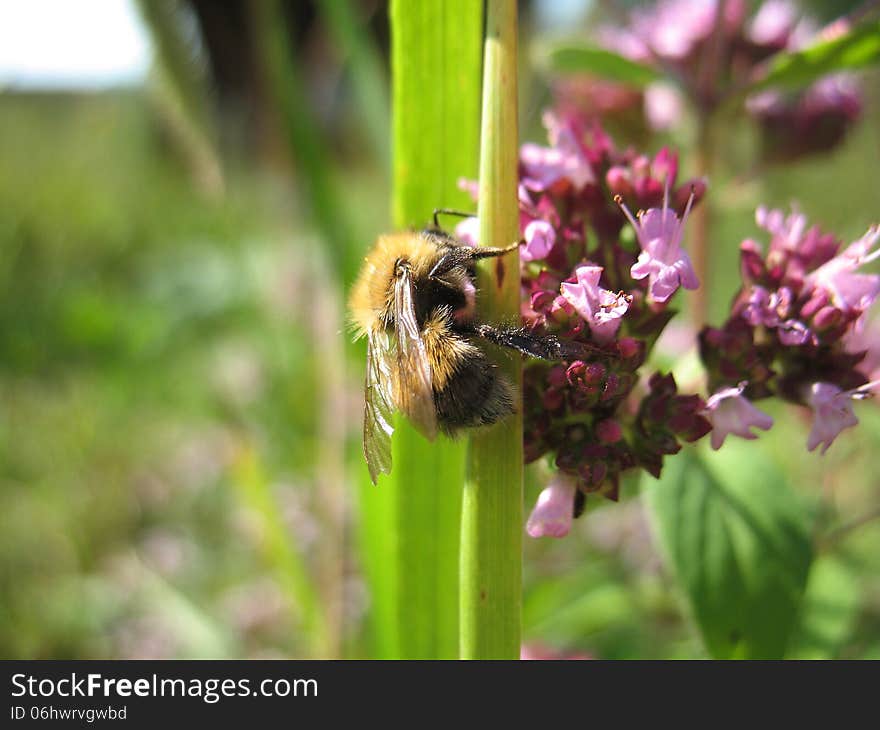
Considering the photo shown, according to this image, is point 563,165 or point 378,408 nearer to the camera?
point 378,408

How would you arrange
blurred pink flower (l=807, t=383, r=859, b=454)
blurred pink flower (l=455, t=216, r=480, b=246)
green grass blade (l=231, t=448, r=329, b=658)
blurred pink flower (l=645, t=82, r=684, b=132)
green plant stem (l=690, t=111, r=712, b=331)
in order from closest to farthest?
blurred pink flower (l=807, t=383, r=859, b=454) → blurred pink flower (l=455, t=216, r=480, b=246) → green plant stem (l=690, t=111, r=712, b=331) → green grass blade (l=231, t=448, r=329, b=658) → blurred pink flower (l=645, t=82, r=684, b=132)

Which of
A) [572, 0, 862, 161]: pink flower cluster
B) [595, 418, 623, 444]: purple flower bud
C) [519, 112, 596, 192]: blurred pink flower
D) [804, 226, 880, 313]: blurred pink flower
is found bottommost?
[595, 418, 623, 444]: purple flower bud

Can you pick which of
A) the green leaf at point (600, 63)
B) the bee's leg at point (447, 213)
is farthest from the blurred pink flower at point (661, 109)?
the bee's leg at point (447, 213)

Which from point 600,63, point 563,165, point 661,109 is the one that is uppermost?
point 661,109

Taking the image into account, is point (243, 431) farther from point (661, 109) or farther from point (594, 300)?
point (594, 300)

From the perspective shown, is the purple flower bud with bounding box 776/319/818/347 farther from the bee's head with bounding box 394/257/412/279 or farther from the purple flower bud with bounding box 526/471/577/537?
the bee's head with bounding box 394/257/412/279

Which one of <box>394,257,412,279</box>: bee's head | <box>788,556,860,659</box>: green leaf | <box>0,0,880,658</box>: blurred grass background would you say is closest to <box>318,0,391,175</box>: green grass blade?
<box>0,0,880,658</box>: blurred grass background

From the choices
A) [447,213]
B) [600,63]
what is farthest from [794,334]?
[600,63]

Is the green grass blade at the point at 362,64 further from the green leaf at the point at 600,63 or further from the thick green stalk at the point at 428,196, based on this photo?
the thick green stalk at the point at 428,196
